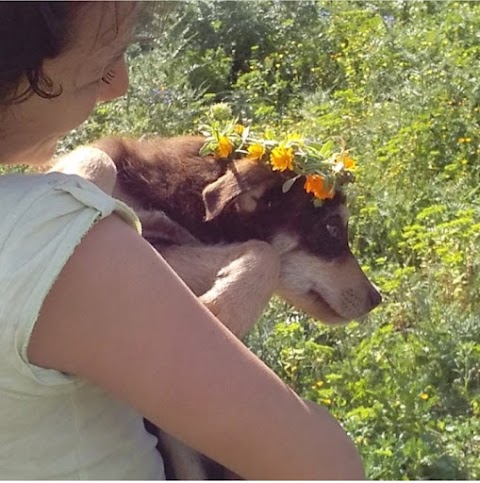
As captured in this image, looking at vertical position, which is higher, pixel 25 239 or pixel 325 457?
pixel 25 239

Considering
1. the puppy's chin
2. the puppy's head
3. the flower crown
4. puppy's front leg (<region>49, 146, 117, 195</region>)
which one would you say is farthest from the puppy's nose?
puppy's front leg (<region>49, 146, 117, 195</region>)

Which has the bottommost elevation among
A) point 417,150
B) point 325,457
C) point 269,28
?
point 269,28

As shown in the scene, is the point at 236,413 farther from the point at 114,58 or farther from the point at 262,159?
the point at 262,159

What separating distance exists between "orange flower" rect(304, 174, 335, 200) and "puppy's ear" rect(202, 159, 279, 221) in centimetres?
15

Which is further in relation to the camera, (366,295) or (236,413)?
(366,295)

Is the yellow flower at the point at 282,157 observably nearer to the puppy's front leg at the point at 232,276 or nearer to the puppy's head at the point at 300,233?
the puppy's head at the point at 300,233

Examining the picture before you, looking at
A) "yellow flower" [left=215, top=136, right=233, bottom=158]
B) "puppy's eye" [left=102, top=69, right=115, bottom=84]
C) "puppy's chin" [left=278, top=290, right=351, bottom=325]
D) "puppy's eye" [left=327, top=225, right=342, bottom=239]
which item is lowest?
"puppy's chin" [left=278, top=290, right=351, bottom=325]

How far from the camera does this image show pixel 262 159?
3197 millimetres

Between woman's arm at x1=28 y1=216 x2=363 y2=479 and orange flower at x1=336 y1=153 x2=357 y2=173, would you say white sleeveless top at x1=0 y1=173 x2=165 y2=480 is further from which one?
orange flower at x1=336 y1=153 x2=357 y2=173

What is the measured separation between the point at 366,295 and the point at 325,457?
228 centimetres

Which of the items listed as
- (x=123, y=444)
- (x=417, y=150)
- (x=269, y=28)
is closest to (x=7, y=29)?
(x=123, y=444)

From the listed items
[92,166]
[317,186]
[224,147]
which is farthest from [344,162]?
[92,166]

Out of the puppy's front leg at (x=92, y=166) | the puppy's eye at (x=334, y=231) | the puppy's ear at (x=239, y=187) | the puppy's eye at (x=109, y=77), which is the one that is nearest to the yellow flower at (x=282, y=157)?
the puppy's ear at (x=239, y=187)

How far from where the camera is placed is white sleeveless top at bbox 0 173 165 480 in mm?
1346
